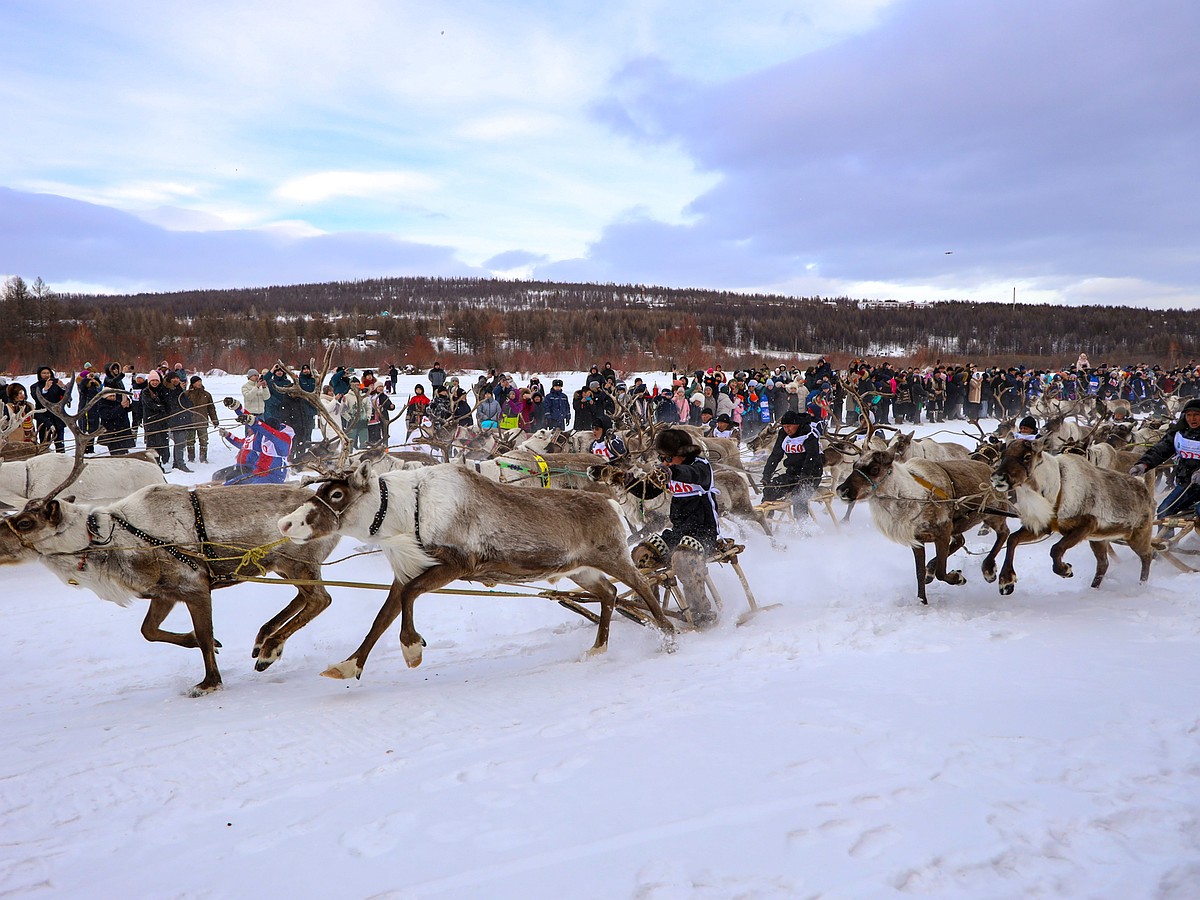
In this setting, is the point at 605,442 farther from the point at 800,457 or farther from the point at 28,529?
the point at 28,529

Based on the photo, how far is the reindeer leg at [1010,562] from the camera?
6043 millimetres

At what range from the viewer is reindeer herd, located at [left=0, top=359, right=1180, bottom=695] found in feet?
15.4

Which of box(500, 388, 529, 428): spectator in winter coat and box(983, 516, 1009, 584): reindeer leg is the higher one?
box(500, 388, 529, 428): spectator in winter coat

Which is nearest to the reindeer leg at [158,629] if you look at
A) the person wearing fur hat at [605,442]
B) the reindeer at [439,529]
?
the reindeer at [439,529]

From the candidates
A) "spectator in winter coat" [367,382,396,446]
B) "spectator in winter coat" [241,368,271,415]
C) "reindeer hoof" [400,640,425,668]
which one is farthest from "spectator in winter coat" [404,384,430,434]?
"reindeer hoof" [400,640,425,668]

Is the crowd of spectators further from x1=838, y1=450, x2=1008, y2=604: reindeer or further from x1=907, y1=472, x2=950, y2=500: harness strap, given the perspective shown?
x1=907, y1=472, x2=950, y2=500: harness strap

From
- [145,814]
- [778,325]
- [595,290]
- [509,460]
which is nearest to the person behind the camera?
[145,814]

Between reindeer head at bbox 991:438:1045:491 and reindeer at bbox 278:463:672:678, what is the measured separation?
3176mm

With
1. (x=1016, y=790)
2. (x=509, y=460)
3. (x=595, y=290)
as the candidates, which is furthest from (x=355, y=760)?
(x=595, y=290)

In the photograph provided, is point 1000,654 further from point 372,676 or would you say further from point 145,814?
point 145,814

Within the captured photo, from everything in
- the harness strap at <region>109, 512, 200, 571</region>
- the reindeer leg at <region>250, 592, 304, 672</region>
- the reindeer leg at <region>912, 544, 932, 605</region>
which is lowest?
the reindeer leg at <region>250, 592, 304, 672</region>

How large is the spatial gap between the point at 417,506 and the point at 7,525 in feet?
8.34

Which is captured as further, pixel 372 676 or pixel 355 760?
pixel 372 676

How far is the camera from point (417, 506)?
4730 mm
